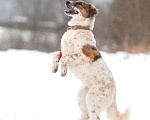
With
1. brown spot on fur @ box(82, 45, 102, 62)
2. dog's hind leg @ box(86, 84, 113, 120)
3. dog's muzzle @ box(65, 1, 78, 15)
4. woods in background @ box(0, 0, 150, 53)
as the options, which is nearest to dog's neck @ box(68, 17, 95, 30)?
dog's muzzle @ box(65, 1, 78, 15)

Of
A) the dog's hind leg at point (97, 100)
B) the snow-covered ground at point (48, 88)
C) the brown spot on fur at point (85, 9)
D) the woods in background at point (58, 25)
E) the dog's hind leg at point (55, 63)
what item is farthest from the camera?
the woods in background at point (58, 25)

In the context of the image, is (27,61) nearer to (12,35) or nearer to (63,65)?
(12,35)

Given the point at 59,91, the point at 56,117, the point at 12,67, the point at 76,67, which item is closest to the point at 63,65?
the point at 76,67

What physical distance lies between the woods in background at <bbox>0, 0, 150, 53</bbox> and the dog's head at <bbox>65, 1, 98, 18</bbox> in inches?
376

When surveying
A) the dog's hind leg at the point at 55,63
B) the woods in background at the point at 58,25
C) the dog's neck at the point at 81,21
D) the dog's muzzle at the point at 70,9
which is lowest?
the woods in background at the point at 58,25

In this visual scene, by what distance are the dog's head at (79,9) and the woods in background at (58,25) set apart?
9.55 metres

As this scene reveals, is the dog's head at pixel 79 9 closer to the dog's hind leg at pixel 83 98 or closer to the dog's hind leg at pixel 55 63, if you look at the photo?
the dog's hind leg at pixel 55 63

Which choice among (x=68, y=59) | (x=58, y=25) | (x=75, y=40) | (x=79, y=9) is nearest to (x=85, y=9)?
(x=79, y=9)

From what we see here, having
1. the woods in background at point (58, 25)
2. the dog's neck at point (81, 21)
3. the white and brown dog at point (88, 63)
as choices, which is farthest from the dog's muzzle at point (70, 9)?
the woods in background at point (58, 25)

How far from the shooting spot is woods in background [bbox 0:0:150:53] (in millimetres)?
12984

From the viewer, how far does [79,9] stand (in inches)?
122

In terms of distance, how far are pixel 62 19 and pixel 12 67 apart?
5.94 metres

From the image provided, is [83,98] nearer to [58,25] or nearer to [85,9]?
[85,9]

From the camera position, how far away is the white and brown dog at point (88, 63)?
9.86 ft
